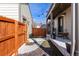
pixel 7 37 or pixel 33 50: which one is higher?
pixel 7 37

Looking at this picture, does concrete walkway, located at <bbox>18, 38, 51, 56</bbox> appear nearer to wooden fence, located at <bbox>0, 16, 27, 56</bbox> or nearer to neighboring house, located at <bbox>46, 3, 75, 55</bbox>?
neighboring house, located at <bbox>46, 3, 75, 55</bbox>

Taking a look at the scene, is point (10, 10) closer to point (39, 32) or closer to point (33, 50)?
point (33, 50)

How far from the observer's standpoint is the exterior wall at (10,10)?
21.9 ft

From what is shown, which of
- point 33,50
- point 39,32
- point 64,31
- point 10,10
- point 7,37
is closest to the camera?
point 7,37

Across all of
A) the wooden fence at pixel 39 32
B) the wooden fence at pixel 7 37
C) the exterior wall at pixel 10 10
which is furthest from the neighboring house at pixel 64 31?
the exterior wall at pixel 10 10

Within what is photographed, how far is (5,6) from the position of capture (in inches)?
263

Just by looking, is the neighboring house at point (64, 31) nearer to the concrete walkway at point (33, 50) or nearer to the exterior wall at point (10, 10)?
the concrete walkway at point (33, 50)

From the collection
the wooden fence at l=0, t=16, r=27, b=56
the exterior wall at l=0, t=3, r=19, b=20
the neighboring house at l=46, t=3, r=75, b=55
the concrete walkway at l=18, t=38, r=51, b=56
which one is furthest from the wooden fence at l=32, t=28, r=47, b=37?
the wooden fence at l=0, t=16, r=27, b=56

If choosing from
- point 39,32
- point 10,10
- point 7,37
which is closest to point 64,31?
point 39,32

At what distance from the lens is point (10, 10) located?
6812mm

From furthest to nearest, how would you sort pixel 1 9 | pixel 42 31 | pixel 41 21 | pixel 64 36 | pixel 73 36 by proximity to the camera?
1. pixel 41 21
2. pixel 42 31
3. pixel 64 36
4. pixel 1 9
5. pixel 73 36

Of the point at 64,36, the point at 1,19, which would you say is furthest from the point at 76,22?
the point at 64,36

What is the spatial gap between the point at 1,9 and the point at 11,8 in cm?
43

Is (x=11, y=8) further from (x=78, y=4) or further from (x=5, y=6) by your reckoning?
(x=78, y=4)
